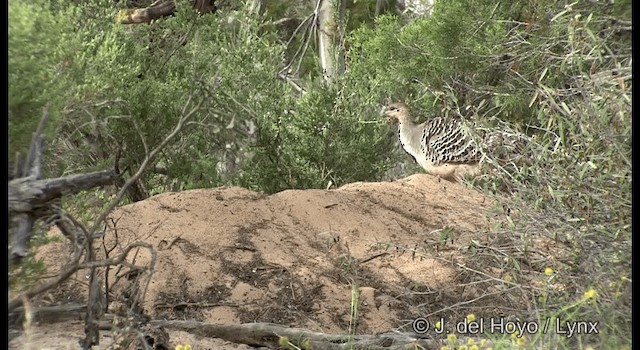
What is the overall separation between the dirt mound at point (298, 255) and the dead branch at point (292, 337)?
34 cm

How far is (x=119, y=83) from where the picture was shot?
8281mm

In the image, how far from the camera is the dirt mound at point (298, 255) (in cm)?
679

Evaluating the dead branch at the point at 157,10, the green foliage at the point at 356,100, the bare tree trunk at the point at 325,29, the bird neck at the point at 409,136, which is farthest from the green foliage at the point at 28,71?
the bare tree trunk at the point at 325,29

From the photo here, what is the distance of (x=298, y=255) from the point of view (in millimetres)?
7453

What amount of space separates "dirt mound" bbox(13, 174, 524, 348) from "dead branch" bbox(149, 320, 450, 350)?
341 millimetres

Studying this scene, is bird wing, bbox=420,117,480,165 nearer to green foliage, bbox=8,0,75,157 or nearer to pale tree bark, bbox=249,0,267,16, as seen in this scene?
pale tree bark, bbox=249,0,267,16

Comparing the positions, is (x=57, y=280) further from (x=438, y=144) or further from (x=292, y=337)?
(x=438, y=144)

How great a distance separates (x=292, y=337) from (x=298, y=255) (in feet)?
4.79

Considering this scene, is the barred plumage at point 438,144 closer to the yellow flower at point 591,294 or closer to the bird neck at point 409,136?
the bird neck at point 409,136

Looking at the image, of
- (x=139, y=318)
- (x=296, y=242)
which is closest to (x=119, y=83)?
(x=296, y=242)

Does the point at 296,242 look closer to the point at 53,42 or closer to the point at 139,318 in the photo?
the point at 139,318

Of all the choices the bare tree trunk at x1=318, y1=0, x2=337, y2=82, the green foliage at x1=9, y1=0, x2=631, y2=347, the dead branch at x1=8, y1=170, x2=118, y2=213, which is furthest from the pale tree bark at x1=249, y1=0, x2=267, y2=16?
the dead branch at x1=8, y1=170, x2=118, y2=213

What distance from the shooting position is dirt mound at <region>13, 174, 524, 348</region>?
679 centimetres

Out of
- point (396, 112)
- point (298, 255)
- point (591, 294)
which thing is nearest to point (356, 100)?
point (396, 112)
